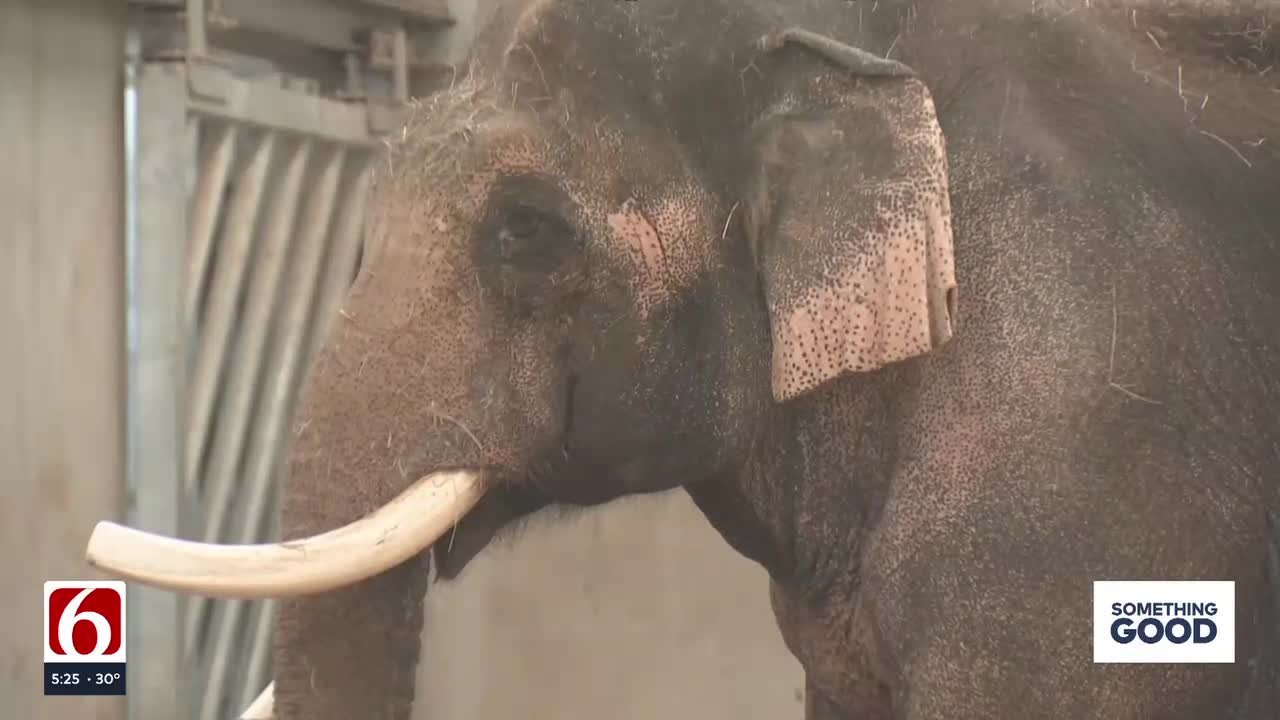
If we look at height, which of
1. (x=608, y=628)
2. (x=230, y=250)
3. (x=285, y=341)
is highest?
(x=230, y=250)

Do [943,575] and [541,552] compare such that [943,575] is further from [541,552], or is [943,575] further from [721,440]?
[541,552]

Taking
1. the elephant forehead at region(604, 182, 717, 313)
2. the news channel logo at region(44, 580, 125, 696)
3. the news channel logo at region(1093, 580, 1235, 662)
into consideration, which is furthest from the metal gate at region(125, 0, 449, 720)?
the news channel logo at region(1093, 580, 1235, 662)

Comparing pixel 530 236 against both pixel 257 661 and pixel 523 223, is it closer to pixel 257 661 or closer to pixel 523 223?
pixel 523 223

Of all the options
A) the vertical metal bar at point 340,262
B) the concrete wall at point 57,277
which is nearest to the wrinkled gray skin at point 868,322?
the concrete wall at point 57,277

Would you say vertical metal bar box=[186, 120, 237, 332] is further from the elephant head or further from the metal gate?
the elephant head

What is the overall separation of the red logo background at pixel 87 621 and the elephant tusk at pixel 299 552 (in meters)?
0.11

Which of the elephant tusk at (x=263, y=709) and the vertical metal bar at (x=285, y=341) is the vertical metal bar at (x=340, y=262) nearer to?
the vertical metal bar at (x=285, y=341)

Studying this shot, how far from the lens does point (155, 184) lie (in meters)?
1.85

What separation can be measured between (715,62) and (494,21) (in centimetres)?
18

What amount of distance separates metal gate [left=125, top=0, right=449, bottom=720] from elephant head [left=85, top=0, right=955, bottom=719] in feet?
1.50

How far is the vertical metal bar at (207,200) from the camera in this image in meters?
1.95

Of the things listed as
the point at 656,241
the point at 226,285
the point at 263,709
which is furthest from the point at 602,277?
the point at 226,285

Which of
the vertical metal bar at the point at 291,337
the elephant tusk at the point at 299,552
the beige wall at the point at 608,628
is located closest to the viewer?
the elephant tusk at the point at 299,552

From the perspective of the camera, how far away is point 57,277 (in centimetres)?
176
